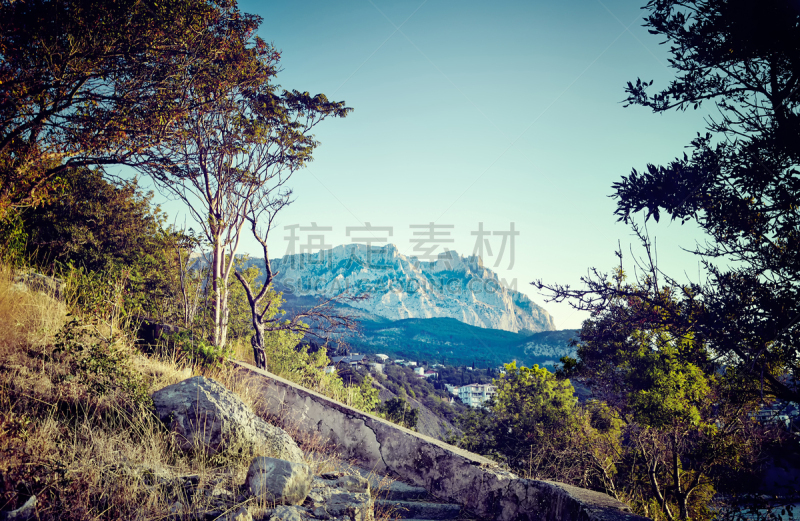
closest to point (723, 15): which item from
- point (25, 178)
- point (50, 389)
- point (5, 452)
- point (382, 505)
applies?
point (382, 505)

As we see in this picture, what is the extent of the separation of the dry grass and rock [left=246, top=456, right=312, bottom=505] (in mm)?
77

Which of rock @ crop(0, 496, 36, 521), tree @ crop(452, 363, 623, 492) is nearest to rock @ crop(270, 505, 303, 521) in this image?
rock @ crop(0, 496, 36, 521)

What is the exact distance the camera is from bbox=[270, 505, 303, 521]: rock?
2221mm

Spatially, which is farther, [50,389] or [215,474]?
[50,389]

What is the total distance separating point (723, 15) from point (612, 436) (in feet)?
46.1

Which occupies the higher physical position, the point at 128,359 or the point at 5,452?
the point at 128,359

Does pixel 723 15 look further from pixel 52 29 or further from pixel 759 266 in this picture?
pixel 52 29

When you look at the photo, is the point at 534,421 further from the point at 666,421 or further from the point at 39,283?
the point at 39,283

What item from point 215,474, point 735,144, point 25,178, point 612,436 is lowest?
point 612,436

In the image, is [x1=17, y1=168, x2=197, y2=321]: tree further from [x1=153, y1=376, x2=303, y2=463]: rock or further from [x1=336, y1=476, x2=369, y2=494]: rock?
[x1=336, y1=476, x2=369, y2=494]: rock

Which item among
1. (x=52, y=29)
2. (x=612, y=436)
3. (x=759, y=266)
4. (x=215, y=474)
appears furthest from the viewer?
(x=612, y=436)

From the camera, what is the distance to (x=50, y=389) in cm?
307

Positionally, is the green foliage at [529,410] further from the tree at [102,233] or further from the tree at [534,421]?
the tree at [102,233]

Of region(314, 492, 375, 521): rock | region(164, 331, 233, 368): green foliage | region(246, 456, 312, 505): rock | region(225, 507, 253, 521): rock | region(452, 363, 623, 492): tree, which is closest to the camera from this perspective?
region(225, 507, 253, 521): rock
